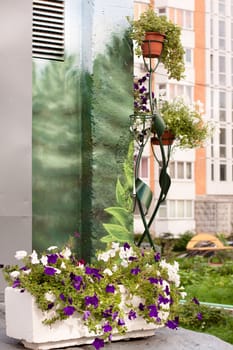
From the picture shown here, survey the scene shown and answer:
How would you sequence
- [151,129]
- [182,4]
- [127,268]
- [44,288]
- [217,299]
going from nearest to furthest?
[44,288] < [127,268] < [151,129] < [217,299] < [182,4]

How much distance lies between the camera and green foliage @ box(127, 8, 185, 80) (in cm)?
809

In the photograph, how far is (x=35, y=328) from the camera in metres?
5.33

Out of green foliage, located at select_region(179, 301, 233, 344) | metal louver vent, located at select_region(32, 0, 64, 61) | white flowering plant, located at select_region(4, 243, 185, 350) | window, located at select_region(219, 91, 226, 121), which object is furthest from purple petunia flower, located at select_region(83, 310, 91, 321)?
window, located at select_region(219, 91, 226, 121)

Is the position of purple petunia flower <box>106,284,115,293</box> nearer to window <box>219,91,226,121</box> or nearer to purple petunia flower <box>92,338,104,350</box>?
purple petunia flower <box>92,338,104,350</box>

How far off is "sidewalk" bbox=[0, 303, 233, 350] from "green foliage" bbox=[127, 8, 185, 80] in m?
3.11

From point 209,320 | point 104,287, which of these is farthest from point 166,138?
point 104,287

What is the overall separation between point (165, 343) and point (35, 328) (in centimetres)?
109

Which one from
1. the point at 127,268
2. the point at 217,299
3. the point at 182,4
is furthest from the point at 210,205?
the point at 127,268

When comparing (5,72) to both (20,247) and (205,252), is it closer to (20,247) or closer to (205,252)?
(20,247)

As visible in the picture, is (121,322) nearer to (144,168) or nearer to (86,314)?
(86,314)

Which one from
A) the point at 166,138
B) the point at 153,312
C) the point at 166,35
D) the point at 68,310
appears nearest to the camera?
the point at 68,310

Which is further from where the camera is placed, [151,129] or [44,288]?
[151,129]

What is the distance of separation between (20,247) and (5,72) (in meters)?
1.69

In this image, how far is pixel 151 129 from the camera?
8680 mm
